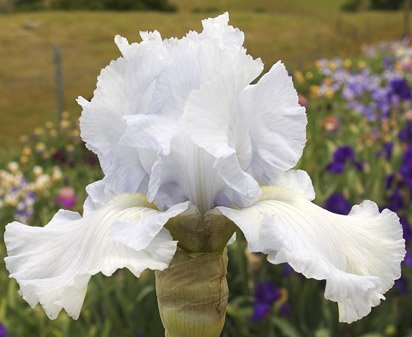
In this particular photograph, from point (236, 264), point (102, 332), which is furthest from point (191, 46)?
point (236, 264)

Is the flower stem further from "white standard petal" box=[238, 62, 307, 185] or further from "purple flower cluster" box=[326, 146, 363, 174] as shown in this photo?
"purple flower cluster" box=[326, 146, 363, 174]

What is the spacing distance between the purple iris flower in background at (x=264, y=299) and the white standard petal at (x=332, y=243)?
182 cm

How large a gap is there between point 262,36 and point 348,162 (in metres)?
20.2

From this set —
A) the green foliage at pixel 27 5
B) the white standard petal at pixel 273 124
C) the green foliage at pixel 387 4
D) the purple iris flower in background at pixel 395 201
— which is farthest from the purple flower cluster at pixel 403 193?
the green foliage at pixel 27 5

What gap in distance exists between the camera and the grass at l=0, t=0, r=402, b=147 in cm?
1612

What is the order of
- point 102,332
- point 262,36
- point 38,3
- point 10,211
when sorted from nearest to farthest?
point 102,332
point 10,211
point 262,36
point 38,3

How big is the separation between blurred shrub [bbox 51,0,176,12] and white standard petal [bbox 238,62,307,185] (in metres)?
27.7

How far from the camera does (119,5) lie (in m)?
27.7

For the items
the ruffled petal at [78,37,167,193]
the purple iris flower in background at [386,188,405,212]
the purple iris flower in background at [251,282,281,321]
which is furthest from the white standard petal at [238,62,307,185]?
the purple iris flower in background at [386,188,405,212]

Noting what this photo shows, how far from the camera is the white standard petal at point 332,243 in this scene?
69 centimetres

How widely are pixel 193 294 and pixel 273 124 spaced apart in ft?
0.80

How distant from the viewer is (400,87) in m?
5.43

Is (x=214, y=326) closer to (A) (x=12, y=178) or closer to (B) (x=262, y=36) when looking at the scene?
(A) (x=12, y=178)

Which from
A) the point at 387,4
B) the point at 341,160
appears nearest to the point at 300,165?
the point at 341,160
